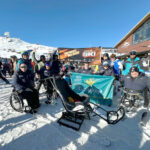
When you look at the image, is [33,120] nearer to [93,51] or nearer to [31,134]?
[31,134]

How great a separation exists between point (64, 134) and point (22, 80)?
2.13 meters

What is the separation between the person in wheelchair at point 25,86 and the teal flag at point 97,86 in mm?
1886

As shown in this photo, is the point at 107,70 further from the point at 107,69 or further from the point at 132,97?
the point at 132,97

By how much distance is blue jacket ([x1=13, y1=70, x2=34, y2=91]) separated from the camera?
275 centimetres

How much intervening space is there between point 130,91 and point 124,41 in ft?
63.3

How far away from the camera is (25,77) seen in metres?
2.98

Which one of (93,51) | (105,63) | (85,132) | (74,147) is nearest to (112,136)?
(85,132)

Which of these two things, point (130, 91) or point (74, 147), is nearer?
point (74, 147)

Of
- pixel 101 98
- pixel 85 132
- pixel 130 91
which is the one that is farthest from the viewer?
pixel 101 98

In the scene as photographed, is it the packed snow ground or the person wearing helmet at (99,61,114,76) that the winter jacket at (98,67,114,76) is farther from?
the packed snow ground

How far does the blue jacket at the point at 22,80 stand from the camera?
2745 millimetres

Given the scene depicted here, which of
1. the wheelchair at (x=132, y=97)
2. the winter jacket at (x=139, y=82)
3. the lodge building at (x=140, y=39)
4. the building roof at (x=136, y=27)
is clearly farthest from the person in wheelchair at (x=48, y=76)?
the building roof at (x=136, y=27)

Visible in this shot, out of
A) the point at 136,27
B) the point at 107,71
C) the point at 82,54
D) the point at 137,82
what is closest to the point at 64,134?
the point at 137,82

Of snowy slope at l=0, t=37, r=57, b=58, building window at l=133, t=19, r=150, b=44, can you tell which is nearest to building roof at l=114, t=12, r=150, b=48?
building window at l=133, t=19, r=150, b=44
